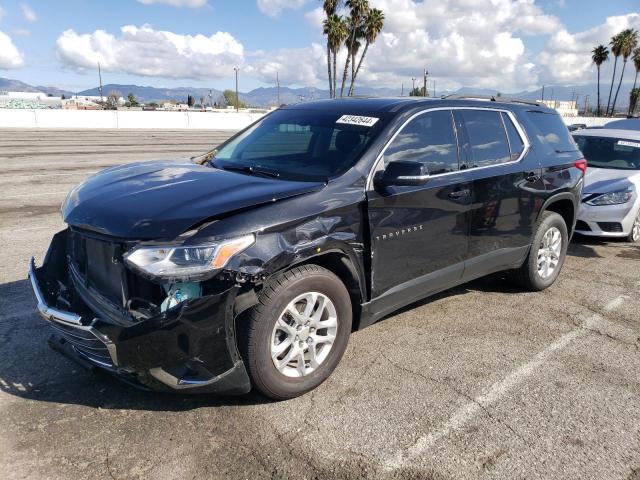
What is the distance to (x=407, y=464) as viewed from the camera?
109 inches

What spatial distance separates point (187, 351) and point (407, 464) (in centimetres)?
130

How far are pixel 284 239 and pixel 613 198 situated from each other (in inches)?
232

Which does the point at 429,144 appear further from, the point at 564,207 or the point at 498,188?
the point at 564,207

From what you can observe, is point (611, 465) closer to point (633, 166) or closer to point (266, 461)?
point (266, 461)

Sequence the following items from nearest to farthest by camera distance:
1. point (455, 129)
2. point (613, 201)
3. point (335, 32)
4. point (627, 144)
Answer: point (455, 129)
point (613, 201)
point (627, 144)
point (335, 32)

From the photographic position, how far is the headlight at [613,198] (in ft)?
23.5

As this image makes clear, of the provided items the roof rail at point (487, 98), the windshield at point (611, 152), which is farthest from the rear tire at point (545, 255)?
the windshield at point (611, 152)

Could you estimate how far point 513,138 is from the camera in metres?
4.89

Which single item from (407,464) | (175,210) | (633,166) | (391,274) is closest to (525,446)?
(407,464)

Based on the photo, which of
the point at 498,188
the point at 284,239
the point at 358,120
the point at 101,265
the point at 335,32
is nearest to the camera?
the point at 284,239

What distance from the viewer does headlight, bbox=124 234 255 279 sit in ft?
9.09

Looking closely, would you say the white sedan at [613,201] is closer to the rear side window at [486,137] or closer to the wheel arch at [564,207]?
the wheel arch at [564,207]

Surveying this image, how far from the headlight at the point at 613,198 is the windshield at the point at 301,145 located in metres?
4.68

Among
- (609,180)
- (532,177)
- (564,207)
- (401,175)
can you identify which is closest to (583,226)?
(609,180)
